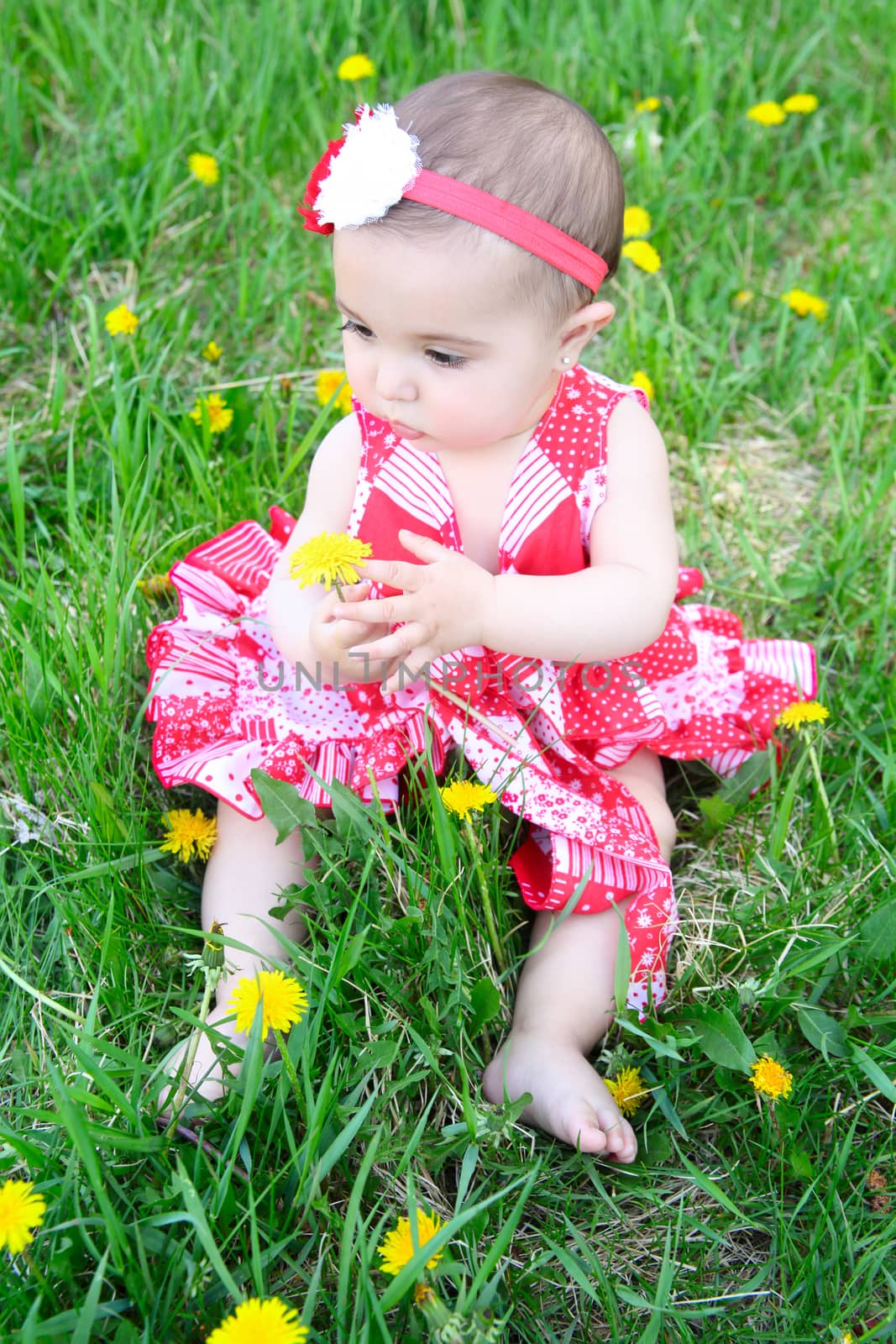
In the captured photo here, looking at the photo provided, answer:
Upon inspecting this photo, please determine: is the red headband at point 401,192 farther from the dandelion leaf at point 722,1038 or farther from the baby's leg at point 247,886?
the dandelion leaf at point 722,1038

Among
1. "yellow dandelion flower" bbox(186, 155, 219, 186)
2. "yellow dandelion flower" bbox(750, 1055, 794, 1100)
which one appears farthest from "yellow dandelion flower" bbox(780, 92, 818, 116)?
"yellow dandelion flower" bbox(750, 1055, 794, 1100)

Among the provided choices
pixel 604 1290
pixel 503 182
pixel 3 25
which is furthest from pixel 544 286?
pixel 3 25

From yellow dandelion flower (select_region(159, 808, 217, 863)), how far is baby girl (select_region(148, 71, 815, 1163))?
0.10 feet

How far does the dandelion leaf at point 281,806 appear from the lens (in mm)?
1304

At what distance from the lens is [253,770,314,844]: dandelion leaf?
1304 millimetres

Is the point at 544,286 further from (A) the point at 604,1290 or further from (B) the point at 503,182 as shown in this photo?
(A) the point at 604,1290

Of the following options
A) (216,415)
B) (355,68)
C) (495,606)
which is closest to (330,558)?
(495,606)

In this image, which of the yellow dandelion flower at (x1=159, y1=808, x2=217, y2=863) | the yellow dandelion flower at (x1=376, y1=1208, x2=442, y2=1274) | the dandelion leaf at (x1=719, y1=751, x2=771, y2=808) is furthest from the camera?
the dandelion leaf at (x1=719, y1=751, x2=771, y2=808)

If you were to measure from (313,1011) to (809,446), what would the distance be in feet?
4.95

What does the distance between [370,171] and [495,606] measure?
0.47 m

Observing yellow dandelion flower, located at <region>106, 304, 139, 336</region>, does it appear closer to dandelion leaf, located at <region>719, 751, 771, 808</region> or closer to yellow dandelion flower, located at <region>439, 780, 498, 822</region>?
yellow dandelion flower, located at <region>439, 780, 498, 822</region>

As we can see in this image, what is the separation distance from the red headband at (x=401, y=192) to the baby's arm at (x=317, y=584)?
346 millimetres

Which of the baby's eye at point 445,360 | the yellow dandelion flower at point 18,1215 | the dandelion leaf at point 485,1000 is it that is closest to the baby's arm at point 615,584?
the baby's eye at point 445,360

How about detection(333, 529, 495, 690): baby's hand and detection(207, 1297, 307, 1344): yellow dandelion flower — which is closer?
detection(207, 1297, 307, 1344): yellow dandelion flower
